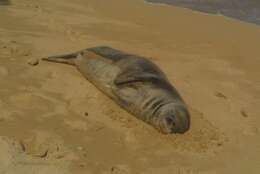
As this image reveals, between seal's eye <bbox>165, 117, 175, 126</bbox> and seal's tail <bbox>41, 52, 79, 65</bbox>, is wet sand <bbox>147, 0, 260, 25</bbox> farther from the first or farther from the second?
seal's eye <bbox>165, 117, 175, 126</bbox>

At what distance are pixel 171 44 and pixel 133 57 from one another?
2.56 meters

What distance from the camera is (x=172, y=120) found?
544 cm

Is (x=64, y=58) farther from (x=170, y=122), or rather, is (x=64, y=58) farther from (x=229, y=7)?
(x=229, y=7)

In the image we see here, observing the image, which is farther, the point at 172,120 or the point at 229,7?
the point at 229,7

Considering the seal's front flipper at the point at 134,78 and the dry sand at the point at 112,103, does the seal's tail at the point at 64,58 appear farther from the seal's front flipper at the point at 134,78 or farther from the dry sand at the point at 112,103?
the seal's front flipper at the point at 134,78

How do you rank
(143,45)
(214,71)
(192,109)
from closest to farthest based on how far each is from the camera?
(192,109) < (214,71) < (143,45)

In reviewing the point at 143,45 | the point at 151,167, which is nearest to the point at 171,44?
the point at 143,45

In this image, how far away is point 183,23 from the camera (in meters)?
10.7

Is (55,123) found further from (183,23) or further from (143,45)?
(183,23)

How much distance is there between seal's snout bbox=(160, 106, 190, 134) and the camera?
542 centimetres

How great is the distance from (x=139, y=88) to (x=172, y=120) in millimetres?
628

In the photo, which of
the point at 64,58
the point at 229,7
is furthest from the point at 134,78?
the point at 229,7

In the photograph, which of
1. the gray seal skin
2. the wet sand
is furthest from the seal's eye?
the wet sand

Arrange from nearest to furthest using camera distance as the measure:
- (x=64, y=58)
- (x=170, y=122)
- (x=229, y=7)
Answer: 1. (x=170, y=122)
2. (x=64, y=58)
3. (x=229, y=7)
